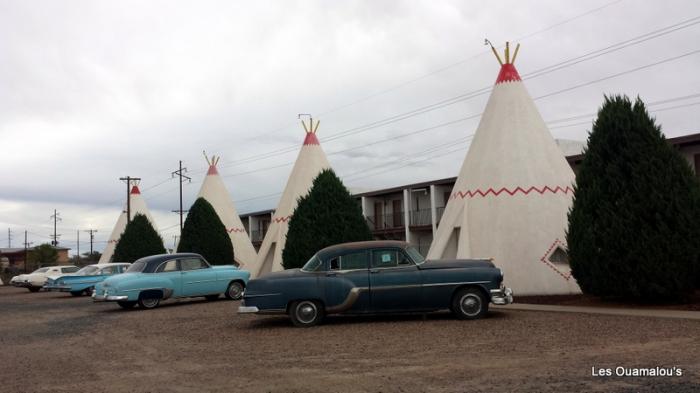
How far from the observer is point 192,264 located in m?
16.9

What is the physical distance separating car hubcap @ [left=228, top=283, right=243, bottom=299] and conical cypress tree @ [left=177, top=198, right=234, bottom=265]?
8.55m

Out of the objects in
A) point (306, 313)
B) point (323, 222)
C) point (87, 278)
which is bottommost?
point (306, 313)

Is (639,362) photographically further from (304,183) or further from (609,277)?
(304,183)

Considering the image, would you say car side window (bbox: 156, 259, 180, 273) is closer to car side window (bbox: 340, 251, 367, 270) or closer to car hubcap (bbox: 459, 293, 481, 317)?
car side window (bbox: 340, 251, 367, 270)

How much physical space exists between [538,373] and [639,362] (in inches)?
46.0

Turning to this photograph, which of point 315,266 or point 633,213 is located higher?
point 633,213

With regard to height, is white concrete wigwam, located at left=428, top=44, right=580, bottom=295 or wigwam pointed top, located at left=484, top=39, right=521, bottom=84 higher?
wigwam pointed top, located at left=484, top=39, right=521, bottom=84

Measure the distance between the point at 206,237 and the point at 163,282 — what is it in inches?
404

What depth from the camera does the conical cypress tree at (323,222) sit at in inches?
722

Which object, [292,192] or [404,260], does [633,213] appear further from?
[292,192]

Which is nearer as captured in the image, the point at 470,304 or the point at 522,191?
the point at 470,304

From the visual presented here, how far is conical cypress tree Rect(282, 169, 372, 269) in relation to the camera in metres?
18.3

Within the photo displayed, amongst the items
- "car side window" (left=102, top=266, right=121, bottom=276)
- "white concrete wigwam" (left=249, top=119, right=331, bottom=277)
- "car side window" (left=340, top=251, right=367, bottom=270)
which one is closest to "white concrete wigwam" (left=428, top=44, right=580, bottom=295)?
"car side window" (left=340, top=251, right=367, bottom=270)

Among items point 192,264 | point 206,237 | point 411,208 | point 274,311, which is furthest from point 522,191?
point 411,208
